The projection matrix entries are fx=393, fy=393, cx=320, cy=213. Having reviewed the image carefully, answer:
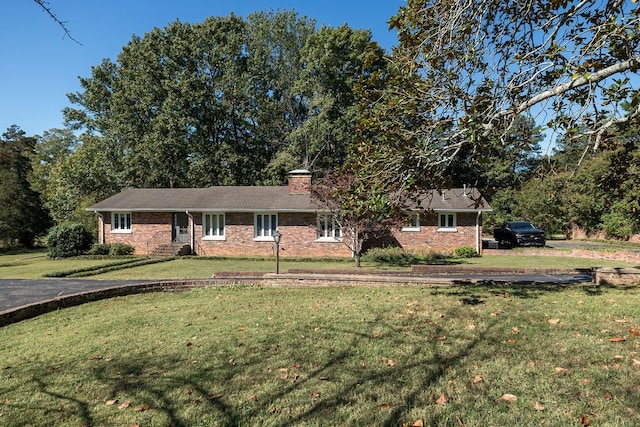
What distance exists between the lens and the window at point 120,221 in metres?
26.0

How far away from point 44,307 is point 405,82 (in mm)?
9473

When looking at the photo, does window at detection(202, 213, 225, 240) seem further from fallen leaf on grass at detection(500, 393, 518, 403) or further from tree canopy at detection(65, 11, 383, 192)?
fallen leaf on grass at detection(500, 393, 518, 403)

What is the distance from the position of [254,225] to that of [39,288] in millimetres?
12775

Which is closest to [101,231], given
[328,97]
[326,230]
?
[326,230]

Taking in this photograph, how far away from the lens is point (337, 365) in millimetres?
4727

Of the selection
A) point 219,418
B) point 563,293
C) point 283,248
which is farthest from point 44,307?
point 283,248

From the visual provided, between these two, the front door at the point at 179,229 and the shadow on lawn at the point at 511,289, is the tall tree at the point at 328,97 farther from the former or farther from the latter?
the shadow on lawn at the point at 511,289

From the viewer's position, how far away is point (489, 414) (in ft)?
11.4

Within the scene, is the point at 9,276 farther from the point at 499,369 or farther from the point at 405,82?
the point at 499,369

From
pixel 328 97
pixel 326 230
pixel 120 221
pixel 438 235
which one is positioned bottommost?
pixel 438 235

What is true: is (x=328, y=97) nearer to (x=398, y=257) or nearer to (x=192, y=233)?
(x=192, y=233)

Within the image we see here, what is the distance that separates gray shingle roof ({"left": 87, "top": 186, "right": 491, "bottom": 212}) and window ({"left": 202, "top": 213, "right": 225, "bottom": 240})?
2.60 feet

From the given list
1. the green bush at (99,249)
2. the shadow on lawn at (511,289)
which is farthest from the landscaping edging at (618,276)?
the green bush at (99,249)

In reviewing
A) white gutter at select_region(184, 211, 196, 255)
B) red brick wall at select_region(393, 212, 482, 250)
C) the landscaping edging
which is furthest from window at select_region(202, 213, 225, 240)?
the landscaping edging
